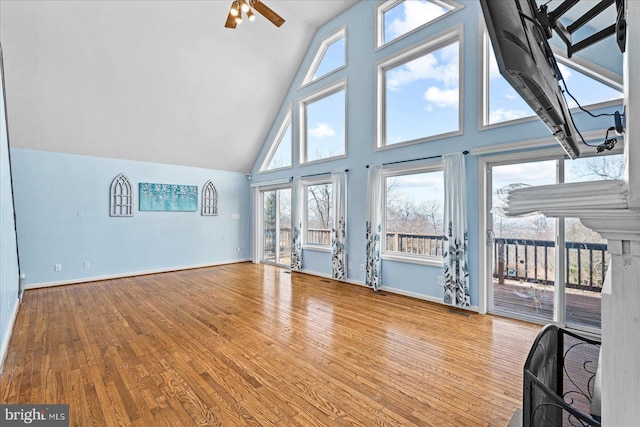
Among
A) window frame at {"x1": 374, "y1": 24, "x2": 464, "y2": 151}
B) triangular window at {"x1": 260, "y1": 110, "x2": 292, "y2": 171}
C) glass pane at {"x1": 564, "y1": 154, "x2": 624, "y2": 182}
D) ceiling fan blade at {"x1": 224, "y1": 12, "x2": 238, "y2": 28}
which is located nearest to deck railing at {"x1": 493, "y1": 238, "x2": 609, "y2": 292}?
glass pane at {"x1": 564, "y1": 154, "x2": 624, "y2": 182}

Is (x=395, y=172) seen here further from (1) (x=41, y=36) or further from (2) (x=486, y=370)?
(1) (x=41, y=36)

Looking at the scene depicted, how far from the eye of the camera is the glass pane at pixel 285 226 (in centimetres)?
A: 700

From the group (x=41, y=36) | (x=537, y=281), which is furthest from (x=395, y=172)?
(x=41, y=36)

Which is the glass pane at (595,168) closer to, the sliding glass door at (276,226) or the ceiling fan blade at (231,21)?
the ceiling fan blade at (231,21)

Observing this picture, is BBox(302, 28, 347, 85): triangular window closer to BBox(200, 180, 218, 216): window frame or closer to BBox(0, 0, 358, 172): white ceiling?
BBox(0, 0, 358, 172): white ceiling

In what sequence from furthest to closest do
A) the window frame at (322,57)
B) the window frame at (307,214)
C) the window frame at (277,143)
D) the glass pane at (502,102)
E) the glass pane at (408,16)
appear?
1. the window frame at (277,143)
2. the window frame at (307,214)
3. the window frame at (322,57)
4. the glass pane at (408,16)
5. the glass pane at (502,102)

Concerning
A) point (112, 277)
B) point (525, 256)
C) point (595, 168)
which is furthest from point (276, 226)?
point (595, 168)

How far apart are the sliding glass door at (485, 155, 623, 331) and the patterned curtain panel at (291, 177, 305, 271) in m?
3.68

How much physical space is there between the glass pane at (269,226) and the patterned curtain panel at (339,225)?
2.32m

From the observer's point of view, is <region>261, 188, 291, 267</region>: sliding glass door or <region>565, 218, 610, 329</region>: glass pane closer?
<region>565, 218, 610, 329</region>: glass pane

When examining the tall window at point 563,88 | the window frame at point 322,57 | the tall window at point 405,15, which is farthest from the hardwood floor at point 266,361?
the window frame at point 322,57

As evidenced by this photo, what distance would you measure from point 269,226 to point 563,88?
621cm

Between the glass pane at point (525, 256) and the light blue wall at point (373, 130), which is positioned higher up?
the light blue wall at point (373, 130)

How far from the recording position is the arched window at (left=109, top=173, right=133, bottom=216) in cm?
576
